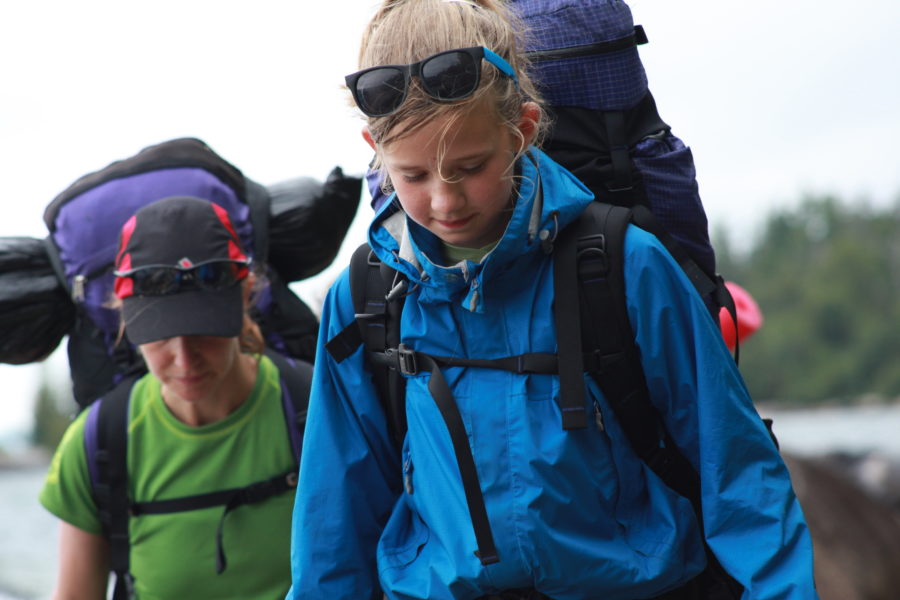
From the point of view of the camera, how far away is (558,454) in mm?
2412

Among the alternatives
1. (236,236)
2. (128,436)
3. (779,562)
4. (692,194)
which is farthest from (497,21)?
(128,436)

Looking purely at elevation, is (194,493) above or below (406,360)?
below

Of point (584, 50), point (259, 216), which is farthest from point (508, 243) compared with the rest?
point (259, 216)

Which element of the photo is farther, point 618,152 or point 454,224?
point 618,152

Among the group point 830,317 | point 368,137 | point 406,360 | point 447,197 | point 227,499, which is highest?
point 368,137

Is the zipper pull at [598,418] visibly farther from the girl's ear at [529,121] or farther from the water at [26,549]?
the water at [26,549]

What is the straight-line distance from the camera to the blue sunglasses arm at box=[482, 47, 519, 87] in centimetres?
246

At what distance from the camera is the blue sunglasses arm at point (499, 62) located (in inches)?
97.0

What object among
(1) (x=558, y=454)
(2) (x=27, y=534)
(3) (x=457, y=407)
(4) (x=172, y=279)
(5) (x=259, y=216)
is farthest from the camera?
(2) (x=27, y=534)

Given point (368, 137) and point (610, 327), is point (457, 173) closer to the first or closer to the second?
point (368, 137)

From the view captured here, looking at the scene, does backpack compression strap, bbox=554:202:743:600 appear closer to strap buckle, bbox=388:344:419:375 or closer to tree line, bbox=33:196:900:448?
strap buckle, bbox=388:344:419:375

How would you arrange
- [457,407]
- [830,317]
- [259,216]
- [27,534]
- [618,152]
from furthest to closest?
1. [830,317]
2. [27,534]
3. [259,216]
4. [618,152]
5. [457,407]

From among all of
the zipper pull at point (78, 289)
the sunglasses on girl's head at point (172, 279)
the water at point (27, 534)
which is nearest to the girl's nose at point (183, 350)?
the sunglasses on girl's head at point (172, 279)

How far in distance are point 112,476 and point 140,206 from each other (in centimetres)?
115
